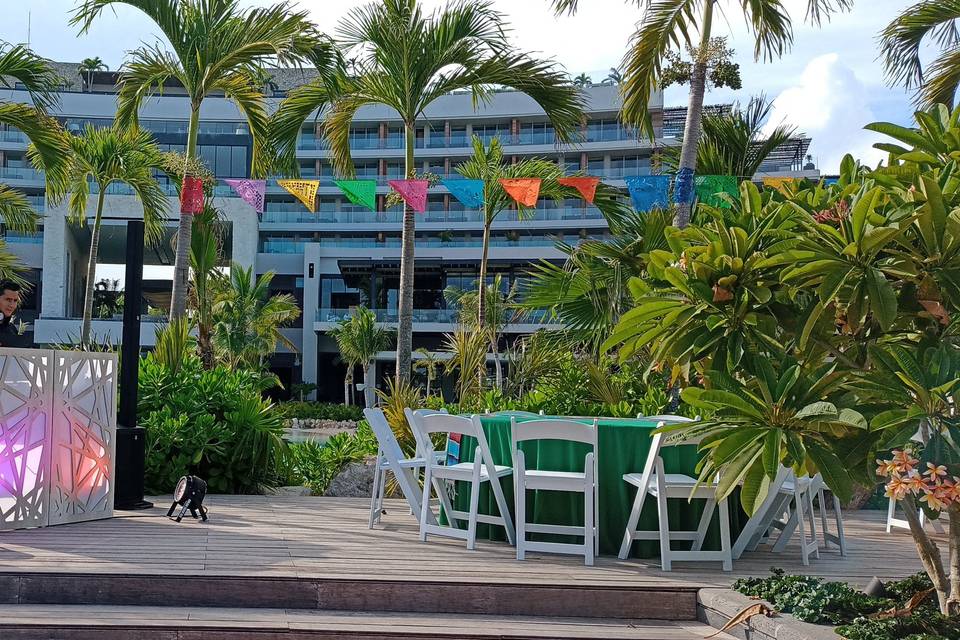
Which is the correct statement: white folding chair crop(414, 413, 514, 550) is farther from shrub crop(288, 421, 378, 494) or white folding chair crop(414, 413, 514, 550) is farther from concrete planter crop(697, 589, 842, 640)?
shrub crop(288, 421, 378, 494)

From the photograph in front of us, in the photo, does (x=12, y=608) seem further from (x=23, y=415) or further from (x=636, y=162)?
(x=636, y=162)

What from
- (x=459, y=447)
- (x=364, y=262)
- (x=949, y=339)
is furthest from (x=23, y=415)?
(x=364, y=262)


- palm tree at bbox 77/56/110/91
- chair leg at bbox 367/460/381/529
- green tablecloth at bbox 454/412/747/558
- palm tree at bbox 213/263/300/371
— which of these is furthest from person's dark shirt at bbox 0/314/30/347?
palm tree at bbox 77/56/110/91

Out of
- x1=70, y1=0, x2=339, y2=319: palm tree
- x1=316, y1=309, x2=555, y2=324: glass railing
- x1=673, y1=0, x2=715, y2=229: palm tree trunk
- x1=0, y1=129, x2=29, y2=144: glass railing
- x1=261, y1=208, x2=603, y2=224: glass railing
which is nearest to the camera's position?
x1=673, y1=0, x2=715, y2=229: palm tree trunk

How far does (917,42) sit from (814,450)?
8.55m

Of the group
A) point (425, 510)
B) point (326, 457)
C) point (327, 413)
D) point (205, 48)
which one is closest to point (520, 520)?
point (425, 510)

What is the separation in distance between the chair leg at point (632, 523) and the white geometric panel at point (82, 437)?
380cm

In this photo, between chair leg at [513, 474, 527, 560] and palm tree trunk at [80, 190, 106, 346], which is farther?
palm tree trunk at [80, 190, 106, 346]

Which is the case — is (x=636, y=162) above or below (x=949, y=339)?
above

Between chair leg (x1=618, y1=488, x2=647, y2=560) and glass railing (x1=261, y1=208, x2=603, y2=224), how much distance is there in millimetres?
38961

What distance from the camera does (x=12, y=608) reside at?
14.6 feet

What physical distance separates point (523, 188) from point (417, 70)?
8.33 feet

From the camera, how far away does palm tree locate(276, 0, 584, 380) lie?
10430mm

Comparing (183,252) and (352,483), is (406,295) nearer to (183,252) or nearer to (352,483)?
→ (352,483)
